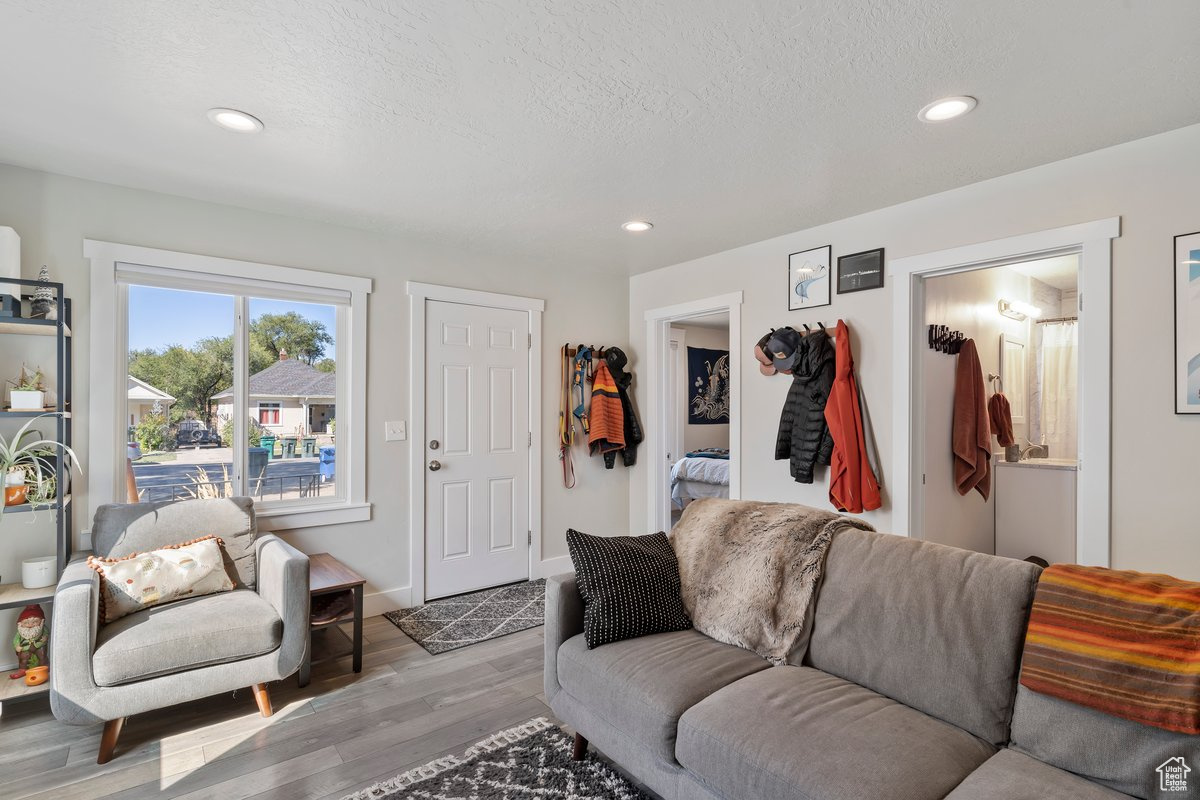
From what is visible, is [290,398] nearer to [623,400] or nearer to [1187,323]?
[623,400]

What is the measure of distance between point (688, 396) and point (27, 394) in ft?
19.0

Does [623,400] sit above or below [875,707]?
above

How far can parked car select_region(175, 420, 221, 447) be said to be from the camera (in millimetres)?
3193

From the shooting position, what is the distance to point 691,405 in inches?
284

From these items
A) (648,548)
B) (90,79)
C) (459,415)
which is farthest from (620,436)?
(90,79)

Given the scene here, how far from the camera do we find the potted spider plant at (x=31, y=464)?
2.47 m

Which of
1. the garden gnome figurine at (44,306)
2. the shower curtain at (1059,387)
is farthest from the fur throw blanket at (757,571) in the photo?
the shower curtain at (1059,387)

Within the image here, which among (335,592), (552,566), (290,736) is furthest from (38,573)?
(552,566)

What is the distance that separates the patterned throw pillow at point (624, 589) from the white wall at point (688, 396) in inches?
191

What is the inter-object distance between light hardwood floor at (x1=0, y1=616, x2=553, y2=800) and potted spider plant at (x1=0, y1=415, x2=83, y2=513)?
A: 898mm

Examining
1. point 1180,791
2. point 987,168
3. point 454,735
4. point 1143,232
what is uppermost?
point 987,168

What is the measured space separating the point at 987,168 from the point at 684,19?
179 cm

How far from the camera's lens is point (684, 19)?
67.2 inches

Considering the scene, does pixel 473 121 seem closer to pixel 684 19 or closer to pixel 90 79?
pixel 684 19
